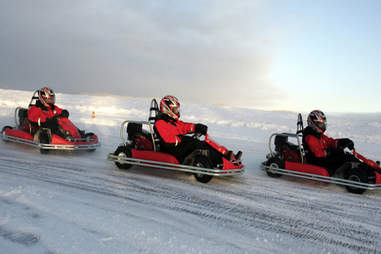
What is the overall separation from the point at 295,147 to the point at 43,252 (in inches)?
205

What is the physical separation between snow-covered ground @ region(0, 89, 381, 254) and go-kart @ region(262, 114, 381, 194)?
0.63 feet

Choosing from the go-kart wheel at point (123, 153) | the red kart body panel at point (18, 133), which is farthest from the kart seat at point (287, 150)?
the red kart body panel at point (18, 133)

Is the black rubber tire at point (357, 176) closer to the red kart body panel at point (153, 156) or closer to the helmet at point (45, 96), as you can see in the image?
the red kart body panel at point (153, 156)

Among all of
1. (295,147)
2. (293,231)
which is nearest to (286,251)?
(293,231)

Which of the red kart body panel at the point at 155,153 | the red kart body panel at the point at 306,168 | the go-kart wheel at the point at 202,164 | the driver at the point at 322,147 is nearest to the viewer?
the go-kart wheel at the point at 202,164

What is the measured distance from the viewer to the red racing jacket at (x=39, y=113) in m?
7.43

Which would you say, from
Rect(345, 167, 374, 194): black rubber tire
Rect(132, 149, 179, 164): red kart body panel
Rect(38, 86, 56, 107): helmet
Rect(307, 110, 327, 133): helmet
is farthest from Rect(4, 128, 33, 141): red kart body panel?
Rect(345, 167, 374, 194): black rubber tire

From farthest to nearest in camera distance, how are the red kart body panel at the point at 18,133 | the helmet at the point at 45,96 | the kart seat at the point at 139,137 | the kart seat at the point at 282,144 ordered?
the helmet at the point at 45,96 → the red kart body panel at the point at 18,133 → the kart seat at the point at 282,144 → the kart seat at the point at 139,137

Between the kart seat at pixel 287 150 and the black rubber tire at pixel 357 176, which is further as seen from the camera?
the kart seat at pixel 287 150

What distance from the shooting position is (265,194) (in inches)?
185

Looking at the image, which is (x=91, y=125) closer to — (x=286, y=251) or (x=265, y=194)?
(x=265, y=194)

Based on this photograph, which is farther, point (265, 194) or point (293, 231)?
point (265, 194)

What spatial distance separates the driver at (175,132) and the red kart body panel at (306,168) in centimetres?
154

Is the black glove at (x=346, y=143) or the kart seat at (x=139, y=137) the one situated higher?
the black glove at (x=346, y=143)
